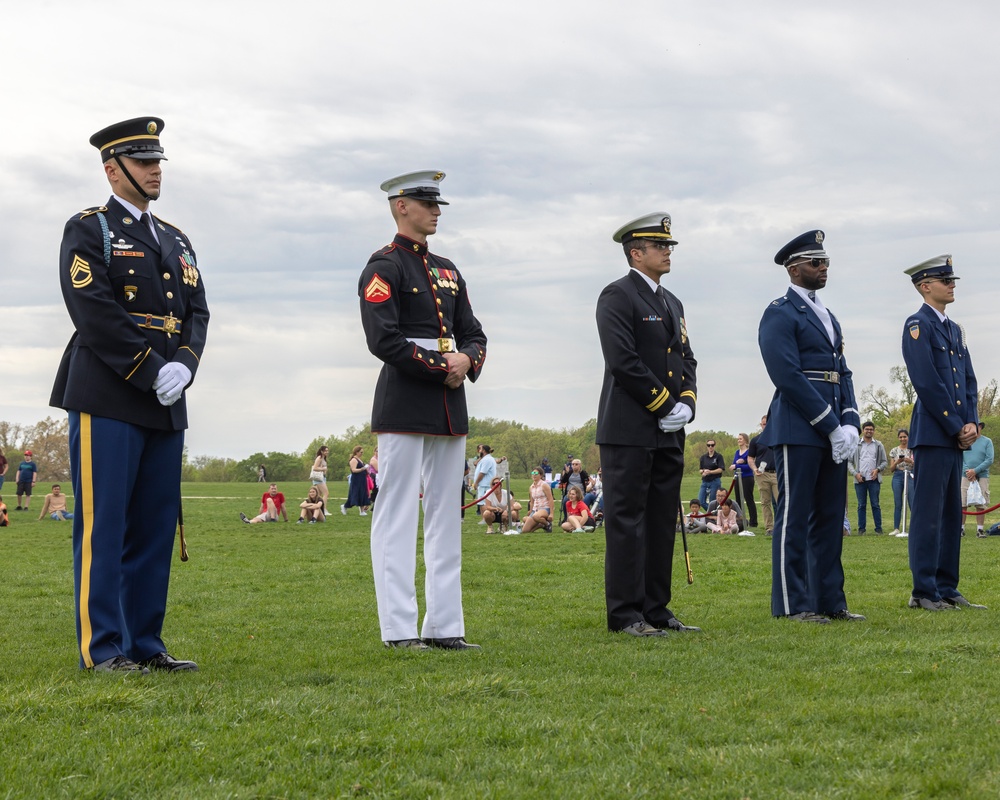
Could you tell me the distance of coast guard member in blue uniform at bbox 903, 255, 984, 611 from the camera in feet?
28.0

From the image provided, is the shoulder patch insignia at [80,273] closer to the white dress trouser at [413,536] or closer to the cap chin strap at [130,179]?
the cap chin strap at [130,179]

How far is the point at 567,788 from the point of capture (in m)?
3.61


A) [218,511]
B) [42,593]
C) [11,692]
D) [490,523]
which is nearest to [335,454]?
[218,511]

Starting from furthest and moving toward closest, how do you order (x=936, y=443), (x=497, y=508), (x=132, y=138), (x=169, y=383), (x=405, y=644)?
(x=497, y=508) < (x=936, y=443) < (x=405, y=644) < (x=132, y=138) < (x=169, y=383)

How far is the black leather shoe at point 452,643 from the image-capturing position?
266 inches

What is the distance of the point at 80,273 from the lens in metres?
5.71

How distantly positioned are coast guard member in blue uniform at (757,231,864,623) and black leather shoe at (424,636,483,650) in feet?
7.44

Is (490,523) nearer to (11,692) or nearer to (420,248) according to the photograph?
(420,248)

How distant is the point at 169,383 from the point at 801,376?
13.7 ft

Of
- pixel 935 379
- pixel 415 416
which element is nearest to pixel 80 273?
pixel 415 416

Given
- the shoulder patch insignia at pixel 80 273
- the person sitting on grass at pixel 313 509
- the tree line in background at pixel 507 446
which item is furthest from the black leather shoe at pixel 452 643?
the tree line in background at pixel 507 446

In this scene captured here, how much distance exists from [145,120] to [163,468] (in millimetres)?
1772

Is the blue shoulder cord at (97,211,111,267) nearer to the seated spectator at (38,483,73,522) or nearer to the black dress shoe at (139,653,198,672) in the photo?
the black dress shoe at (139,653,198,672)

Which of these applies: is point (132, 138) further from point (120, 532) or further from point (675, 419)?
point (675, 419)
